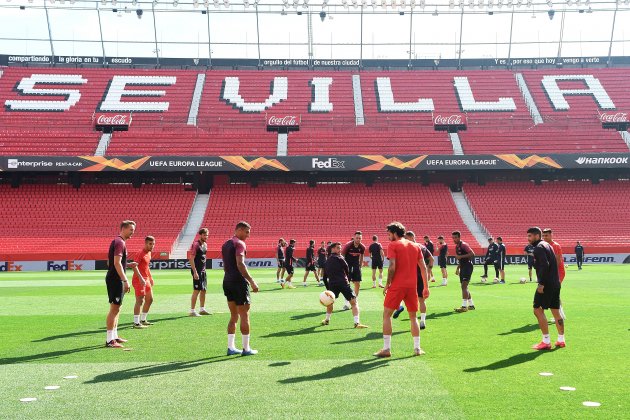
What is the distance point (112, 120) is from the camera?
167 feet

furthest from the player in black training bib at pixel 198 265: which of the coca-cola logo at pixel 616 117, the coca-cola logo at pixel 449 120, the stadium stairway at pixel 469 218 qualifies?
the coca-cola logo at pixel 616 117

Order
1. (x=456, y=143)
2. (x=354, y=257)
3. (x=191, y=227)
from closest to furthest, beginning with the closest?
(x=354, y=257)
(x=191, y=227)
(x=456, y=143)

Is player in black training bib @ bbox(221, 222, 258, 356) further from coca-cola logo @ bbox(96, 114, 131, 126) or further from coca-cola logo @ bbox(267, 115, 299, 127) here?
coca-cola logo @ bbox(96, 114, 131, 126)

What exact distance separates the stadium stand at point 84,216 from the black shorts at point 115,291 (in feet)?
90.5

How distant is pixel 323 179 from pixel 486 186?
44.8 feet

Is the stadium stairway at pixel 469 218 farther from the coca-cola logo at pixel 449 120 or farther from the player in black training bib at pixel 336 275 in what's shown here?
the player in black training bib at pixel 336 275

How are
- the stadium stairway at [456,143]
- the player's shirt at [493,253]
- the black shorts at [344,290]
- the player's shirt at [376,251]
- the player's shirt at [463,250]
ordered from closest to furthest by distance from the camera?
the black shorts at [344,290] → the player's shirt at [463,250] → the player's shirt at [376,251] → the player's shirt at [493,253] → the stadium stairway at [456,143]

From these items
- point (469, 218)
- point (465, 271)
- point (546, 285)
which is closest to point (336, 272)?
point (465, 271)

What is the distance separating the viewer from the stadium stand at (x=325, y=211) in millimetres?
41812

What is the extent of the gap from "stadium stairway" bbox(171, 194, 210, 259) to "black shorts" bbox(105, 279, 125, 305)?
27.6 metres

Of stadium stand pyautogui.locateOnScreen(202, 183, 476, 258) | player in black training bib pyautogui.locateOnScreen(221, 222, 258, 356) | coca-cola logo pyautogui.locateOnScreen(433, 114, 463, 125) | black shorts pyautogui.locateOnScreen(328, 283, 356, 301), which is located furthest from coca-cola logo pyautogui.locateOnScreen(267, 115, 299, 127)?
player in black training bib pyautogui.locateOnScreen(221, 222, 258, 356)

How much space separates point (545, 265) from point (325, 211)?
34.8m

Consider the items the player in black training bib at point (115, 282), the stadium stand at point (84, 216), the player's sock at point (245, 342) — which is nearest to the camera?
the player's sock at point (245, 342)

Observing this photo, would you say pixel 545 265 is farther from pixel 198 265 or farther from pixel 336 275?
pixel 198 265
